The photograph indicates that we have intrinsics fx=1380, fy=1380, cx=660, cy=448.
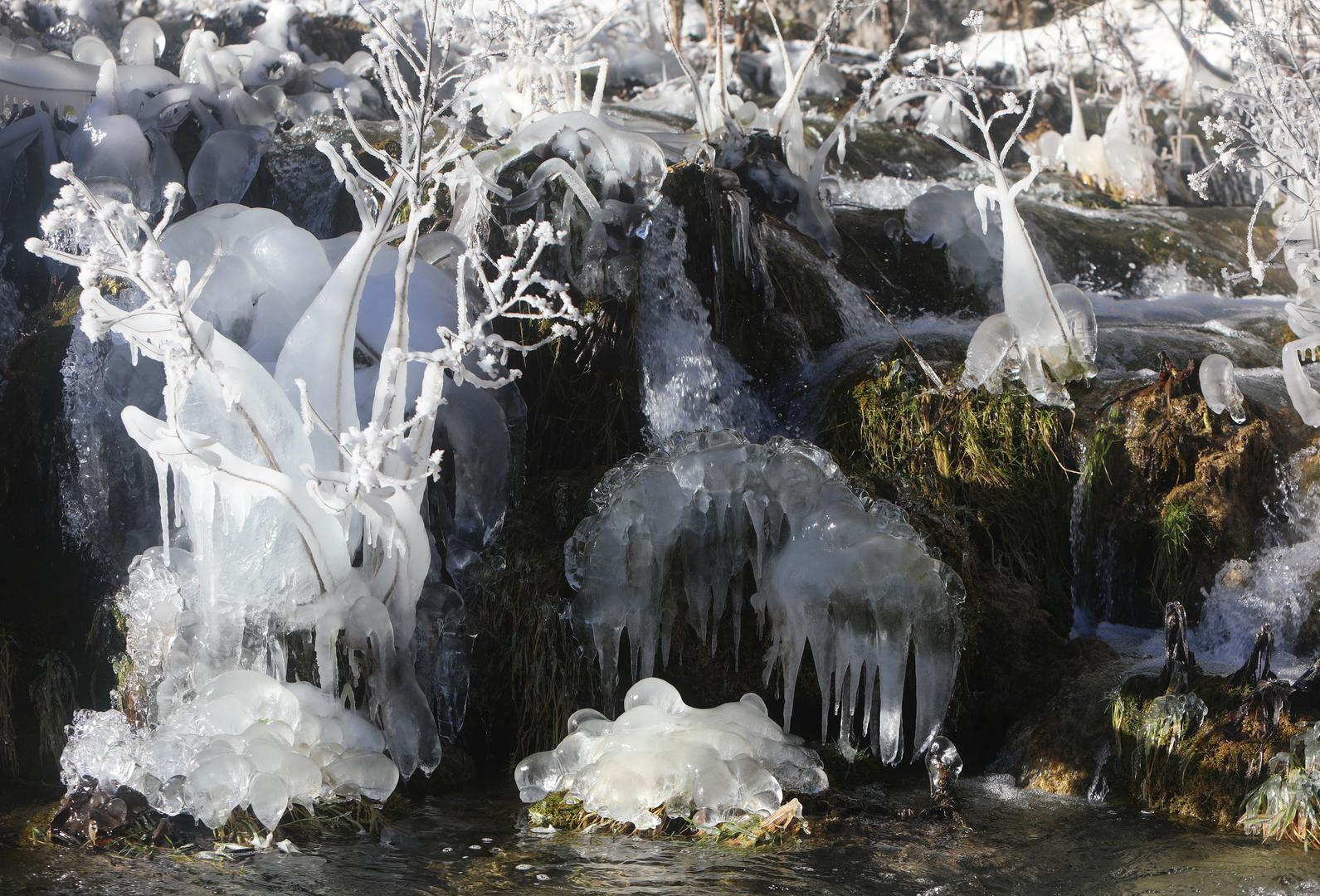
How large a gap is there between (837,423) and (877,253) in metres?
2.64

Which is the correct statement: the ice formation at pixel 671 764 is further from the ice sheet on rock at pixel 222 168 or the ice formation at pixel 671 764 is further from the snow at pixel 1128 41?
the snow at pixel 1128 41

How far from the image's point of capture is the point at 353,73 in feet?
37.6

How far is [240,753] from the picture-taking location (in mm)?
4652

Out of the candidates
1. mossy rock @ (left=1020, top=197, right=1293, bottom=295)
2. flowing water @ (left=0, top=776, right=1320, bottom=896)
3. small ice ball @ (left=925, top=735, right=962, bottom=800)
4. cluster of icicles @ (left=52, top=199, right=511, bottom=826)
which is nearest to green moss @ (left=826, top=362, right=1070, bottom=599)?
small ice ball @ (left=925, top=735, right=962, bottom=800)

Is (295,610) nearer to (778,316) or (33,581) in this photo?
(33,581)

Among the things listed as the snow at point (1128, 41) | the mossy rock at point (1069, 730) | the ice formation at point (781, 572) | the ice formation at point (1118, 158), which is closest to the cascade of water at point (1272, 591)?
the mossy rock at point (1069, 730)

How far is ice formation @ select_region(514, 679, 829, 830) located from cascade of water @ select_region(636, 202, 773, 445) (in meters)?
2.11

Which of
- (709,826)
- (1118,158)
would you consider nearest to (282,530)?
(709,826)

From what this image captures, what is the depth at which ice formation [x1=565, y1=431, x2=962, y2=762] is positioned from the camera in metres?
5.45

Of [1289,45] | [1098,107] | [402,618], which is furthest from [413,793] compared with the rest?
[1098,107]

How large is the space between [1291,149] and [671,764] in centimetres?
675

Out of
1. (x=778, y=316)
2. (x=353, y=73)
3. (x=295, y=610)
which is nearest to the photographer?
(x=295, y=610)

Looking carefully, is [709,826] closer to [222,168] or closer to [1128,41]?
[222,168]

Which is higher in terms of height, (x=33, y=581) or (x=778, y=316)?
(x=778, y=316)
